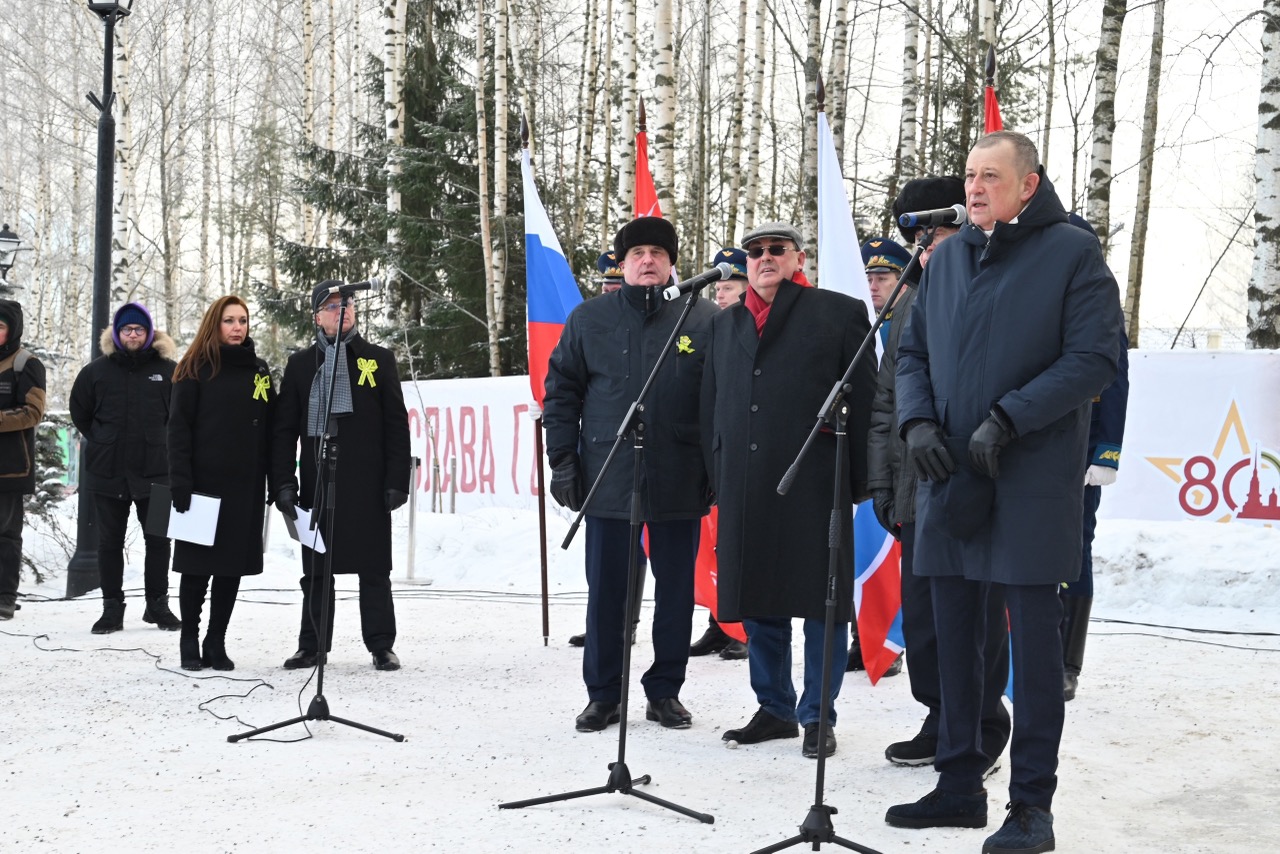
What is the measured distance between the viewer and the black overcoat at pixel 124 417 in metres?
8.29

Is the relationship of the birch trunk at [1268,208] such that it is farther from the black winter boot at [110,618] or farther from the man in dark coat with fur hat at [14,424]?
the man in dark coat with fur hat at [14,424]

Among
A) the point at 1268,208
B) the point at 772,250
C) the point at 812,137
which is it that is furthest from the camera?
the point at 812,137

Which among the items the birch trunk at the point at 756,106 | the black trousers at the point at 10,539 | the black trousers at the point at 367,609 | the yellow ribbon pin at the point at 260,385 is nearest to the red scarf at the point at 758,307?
the black trousers at the point at 367,609

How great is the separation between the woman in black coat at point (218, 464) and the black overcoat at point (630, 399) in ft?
6.60

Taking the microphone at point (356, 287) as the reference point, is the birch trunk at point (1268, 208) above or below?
above

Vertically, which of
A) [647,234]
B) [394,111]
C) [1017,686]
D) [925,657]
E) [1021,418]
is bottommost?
[925,657]

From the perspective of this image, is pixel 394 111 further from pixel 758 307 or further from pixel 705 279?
pixel 705 279

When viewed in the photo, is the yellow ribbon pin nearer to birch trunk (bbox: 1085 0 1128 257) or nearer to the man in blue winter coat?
the man in blue winter coat

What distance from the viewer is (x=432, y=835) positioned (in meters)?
4.09

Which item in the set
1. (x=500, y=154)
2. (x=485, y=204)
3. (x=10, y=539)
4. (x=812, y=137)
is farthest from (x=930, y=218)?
(x=812, y=137)

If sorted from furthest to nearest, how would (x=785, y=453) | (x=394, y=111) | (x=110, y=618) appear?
1. (x=394, y=111)
2. (x=110, y=618)
3. (x=785, y=453)

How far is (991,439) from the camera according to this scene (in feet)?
12.4

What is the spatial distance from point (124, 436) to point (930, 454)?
591cm

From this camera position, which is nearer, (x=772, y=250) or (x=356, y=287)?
(x=772, y=250)
